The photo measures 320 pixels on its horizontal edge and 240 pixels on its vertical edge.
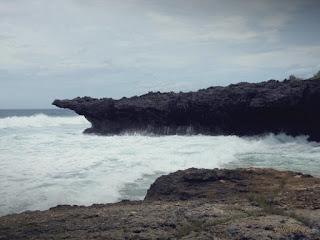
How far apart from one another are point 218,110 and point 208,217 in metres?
17.7

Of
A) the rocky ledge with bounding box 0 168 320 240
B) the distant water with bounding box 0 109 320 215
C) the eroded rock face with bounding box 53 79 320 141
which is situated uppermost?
the eroded rock face with bounding box 53 79 320 141

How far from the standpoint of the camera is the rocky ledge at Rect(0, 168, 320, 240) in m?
3.64

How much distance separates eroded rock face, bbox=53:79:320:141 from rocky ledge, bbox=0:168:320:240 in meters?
13.7

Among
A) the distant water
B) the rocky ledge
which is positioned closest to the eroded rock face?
the distant water

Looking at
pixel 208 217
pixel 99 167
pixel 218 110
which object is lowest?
pixel 99 167

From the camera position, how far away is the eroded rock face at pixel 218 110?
18594mm

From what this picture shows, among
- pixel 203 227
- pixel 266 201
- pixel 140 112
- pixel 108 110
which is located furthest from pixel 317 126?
pixel 203 227

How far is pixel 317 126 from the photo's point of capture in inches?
725

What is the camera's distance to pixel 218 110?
844 inches

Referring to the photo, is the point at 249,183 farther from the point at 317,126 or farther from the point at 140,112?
the point at 140,112

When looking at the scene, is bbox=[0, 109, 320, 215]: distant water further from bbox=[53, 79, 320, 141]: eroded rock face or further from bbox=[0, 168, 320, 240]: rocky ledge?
bbox=[53, 79, 320, 141]: eroded rock face

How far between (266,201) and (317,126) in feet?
51.0

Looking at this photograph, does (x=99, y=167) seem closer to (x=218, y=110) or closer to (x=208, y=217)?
(x=208, y=217)

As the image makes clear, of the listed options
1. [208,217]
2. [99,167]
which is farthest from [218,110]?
[208,217]
